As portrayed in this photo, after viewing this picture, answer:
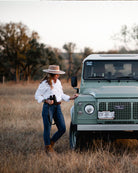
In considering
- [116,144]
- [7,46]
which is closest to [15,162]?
[116,144]

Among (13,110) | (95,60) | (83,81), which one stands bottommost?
(13,110)

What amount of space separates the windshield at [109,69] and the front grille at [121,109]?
156 cm

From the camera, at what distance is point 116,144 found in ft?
24.3

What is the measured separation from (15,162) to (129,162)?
184cm

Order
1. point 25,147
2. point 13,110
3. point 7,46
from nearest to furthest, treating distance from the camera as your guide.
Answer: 1. point 25,147
2. point 13,110
3. point 7,46

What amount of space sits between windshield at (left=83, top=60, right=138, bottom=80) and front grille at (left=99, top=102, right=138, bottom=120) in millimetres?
1555

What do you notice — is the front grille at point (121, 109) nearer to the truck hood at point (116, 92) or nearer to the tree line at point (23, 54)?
the truck hood at point (116, 92)

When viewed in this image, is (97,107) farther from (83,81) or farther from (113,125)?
(83,81)

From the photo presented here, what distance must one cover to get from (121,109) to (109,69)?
178 centimetres

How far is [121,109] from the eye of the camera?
565 cm

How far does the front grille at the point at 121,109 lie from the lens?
564 centimetres

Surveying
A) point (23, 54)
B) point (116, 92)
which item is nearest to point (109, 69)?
point (116, 92)

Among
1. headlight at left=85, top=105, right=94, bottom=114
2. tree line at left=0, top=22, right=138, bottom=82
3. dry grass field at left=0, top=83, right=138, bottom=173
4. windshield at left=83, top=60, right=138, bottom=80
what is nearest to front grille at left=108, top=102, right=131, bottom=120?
headlight at left=85, top=105, right=94, bottom=114

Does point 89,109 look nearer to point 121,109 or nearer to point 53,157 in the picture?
point 121,109
